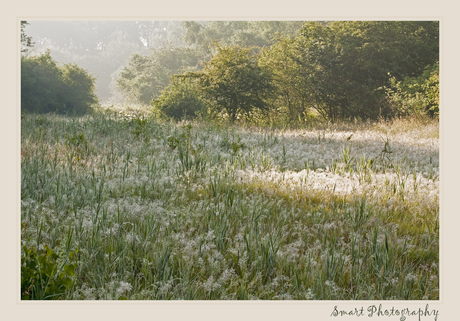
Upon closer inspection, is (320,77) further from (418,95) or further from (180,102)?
(180,102)

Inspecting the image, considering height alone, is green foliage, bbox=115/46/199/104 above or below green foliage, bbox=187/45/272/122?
above

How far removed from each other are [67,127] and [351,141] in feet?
24.4

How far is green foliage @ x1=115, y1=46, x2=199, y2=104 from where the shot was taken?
1431 inches

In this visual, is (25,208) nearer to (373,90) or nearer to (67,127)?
(67,127)

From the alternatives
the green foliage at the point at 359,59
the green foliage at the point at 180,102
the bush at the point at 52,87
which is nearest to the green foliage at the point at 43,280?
the green foliage at the point at 180,102

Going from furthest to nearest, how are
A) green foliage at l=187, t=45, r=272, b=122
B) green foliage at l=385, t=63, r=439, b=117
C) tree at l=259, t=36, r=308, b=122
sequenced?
tree at l=259, t=36, r=308, b=122 < green foliage at l=187, t=45, r=272, b=122 < green foliage at l=385, t=63, r=439, b=117

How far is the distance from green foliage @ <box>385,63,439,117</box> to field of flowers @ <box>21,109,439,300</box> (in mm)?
8343

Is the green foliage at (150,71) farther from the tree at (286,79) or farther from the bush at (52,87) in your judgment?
the tree at (286,79)

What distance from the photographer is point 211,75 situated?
14047 millimetres

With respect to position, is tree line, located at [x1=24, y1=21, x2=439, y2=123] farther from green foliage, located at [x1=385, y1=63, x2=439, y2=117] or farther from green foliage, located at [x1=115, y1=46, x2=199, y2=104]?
green foliage, located at [x1=115, y1=46, x2=199, y2=104]

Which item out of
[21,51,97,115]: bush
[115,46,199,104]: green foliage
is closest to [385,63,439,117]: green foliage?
[21,51,97,115]: bush

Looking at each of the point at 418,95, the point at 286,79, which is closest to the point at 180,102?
the point at 286,79

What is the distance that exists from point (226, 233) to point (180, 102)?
11.8 m

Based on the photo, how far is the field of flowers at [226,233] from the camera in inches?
85.3
